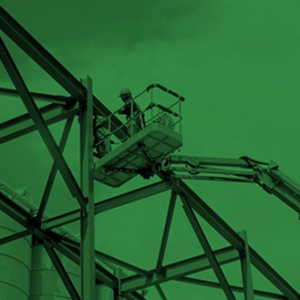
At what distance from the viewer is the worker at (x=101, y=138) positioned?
24891mm

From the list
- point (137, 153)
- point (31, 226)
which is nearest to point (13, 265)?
point (31, 226)

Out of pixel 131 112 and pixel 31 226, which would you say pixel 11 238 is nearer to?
pixel 31 226

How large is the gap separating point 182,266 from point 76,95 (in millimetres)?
8560

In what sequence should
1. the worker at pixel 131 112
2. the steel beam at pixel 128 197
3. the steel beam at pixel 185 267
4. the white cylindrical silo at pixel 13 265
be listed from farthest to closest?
the steel beam at pixel 185 267
the white cylindrical silo at pixel 13 265
the steel beam at pixel 128 197
the worker at pixel 131 112

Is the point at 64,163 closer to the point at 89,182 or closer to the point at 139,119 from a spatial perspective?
the point at 89,182

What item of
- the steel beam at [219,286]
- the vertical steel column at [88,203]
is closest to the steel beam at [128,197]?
the vertical steel column at [88,203]

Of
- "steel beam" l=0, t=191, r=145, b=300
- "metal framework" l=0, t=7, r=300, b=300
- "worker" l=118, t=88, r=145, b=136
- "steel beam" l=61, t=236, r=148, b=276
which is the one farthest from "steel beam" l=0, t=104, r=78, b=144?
"steel beam" l=61, t=236, r=148, b=276

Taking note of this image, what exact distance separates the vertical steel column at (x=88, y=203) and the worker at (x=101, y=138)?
2.23 feet

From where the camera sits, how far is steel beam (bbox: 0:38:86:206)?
21562mm

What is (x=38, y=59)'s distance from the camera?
75.7 ft

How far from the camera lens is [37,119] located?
72.7 ft

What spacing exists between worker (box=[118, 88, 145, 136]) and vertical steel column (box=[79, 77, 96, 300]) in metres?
1.08

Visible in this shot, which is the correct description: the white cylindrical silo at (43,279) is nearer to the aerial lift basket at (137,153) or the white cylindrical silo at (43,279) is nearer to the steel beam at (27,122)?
the aerial lift basket at (137,153)

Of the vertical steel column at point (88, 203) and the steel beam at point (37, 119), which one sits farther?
the vertical steel column at point (88, 203)
